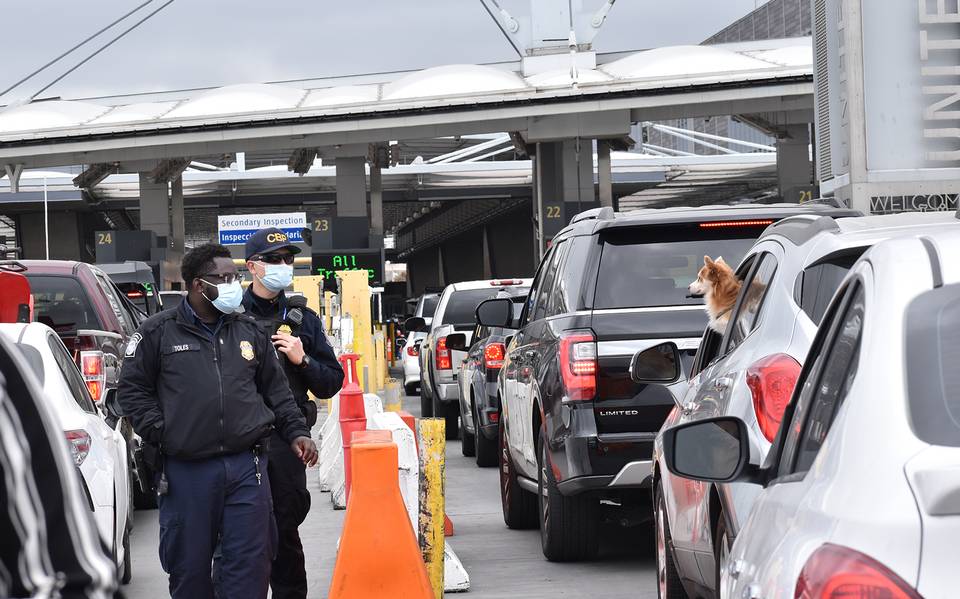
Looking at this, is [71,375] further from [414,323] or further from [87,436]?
Result: [414,323]

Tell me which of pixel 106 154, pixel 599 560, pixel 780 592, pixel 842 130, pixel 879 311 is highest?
pixel 106 154

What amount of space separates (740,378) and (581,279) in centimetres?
346

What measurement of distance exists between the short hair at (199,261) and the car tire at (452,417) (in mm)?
12758

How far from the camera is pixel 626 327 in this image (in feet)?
28.2

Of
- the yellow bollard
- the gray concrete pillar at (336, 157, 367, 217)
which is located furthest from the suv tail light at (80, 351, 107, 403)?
the gray concrete pillar at (336, 157, 367, 217)

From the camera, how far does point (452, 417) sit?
66.9ft

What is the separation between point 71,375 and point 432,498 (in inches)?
95.2

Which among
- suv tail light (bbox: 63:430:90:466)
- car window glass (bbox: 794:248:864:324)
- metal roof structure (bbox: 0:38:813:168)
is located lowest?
suv tail light (bbox: 63:430:90:466)

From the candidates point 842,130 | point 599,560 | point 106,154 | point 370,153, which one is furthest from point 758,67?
point 599,560

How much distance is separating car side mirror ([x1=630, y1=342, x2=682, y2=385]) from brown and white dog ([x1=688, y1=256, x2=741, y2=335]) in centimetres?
24

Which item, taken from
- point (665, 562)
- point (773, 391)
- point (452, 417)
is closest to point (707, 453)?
point (773, 391)

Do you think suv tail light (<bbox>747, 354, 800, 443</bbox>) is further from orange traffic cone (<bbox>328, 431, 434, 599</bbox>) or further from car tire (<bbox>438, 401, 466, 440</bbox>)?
car tire (<bbox>438, 401, 466, 440</bbox>)

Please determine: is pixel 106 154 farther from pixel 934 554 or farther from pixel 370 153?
pixel 934 554

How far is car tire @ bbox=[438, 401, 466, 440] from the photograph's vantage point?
65.5 feet
